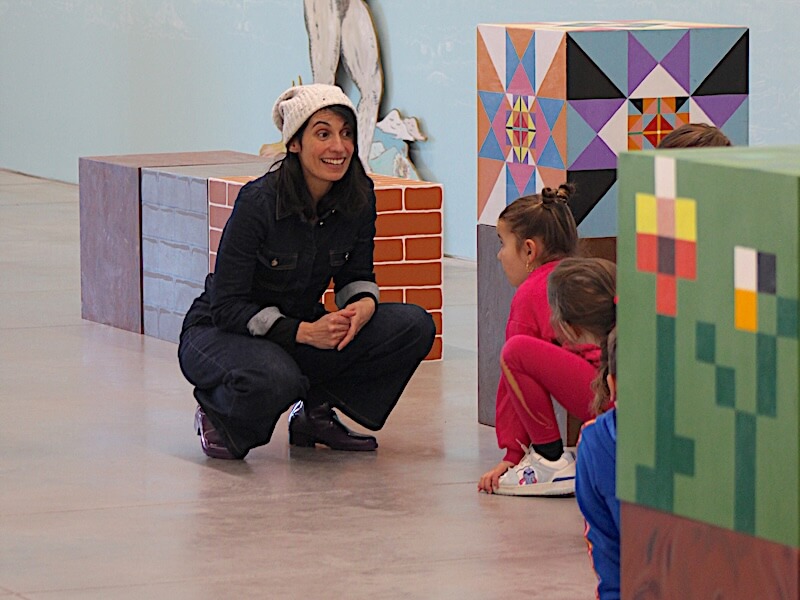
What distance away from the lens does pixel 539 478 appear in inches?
148

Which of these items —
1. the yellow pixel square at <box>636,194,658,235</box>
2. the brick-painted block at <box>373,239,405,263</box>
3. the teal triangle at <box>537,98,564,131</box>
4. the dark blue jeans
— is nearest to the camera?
the yellow pixel square at <box>636,194,658,235</box>

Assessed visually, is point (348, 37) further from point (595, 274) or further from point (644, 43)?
point (595, 274)

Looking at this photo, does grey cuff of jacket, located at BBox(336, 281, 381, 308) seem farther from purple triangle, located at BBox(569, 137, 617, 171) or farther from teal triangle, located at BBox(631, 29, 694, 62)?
teal triangle, located at BBox(631, 29, 694, 62)

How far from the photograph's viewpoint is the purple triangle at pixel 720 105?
4.18 metres

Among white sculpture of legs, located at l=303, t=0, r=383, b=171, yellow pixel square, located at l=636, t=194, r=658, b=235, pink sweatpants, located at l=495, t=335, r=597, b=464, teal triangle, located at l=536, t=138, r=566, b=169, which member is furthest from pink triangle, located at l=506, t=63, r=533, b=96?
white sculpture of legs, located at l=303, t=0, r=383, b=171

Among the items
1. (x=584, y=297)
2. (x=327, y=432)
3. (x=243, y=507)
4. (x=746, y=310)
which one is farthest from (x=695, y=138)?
(x=746, y=310)

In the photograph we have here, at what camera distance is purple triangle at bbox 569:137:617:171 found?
408cm

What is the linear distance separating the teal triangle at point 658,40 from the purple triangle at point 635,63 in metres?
0.01

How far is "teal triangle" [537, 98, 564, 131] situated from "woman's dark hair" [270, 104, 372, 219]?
0.44 meters

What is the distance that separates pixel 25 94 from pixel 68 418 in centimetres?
803

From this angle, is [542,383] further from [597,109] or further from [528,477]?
[597,109]

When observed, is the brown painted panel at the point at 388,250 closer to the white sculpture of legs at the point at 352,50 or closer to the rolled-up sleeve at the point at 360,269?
the rolled-up sleeve at the point at 360,269

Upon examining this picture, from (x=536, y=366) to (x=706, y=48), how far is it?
993 mm

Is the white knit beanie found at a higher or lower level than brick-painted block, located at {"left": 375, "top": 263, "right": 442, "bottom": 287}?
higher
